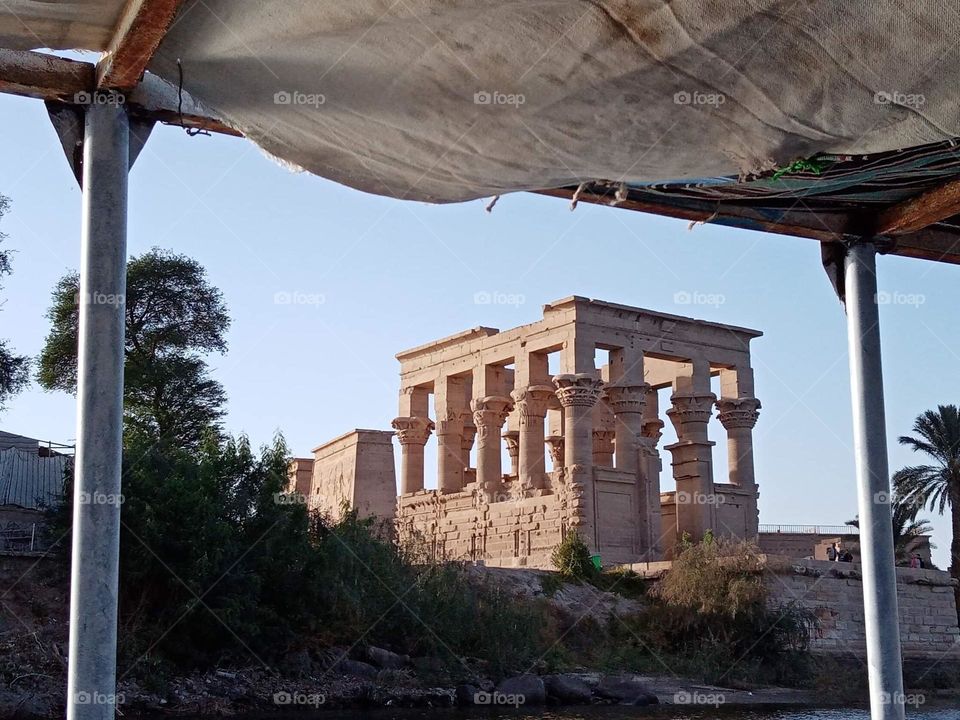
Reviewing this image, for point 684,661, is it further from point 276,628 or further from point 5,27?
point 5,27

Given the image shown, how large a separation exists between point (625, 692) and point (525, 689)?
1.93 metres

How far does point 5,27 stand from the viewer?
3154 mm

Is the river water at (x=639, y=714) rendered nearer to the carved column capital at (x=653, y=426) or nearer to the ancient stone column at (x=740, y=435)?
the ancient stone column at (x=740, y=435)

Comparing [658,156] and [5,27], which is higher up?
[5,27]

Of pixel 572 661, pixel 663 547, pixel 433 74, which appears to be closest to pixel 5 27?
pixel 433 74

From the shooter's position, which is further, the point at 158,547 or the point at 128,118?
the point at 158,547

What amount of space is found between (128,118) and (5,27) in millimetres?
455

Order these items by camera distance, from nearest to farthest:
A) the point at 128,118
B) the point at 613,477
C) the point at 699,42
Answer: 1. the point at 699,42
2. the point at 128,118
3. the point at 613,477
